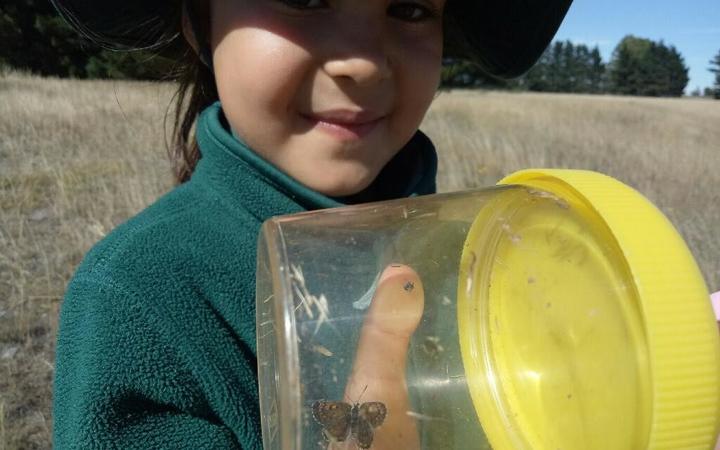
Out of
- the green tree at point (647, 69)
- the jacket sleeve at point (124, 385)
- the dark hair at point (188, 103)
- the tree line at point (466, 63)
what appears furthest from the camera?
the green tree at point (647, 69)

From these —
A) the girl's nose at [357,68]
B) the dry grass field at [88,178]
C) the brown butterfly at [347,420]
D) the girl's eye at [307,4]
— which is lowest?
the dry grass field at [88,178]

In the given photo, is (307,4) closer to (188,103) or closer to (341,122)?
(341,122)

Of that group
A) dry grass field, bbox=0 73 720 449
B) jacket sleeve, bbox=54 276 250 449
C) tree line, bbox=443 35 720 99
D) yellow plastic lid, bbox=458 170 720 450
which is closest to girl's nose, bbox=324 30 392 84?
yellow plastic lid, bbox=458 170 720 450

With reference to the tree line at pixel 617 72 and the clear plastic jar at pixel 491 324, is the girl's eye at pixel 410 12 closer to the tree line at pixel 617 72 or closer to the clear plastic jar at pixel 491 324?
the clear plastic jar at pixel 491 324

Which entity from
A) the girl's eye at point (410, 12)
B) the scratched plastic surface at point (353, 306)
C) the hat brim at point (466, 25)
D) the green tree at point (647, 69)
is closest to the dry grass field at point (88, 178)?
the hat brim at point (466, 25)

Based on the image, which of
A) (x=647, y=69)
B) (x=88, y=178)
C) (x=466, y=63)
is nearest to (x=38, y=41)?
(x=88, y=178)

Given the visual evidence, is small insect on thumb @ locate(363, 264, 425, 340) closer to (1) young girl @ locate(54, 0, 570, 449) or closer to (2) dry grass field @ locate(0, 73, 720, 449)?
(1) young girl @ locate(54, 0, 570, 449)

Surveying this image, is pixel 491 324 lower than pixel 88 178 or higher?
higher
